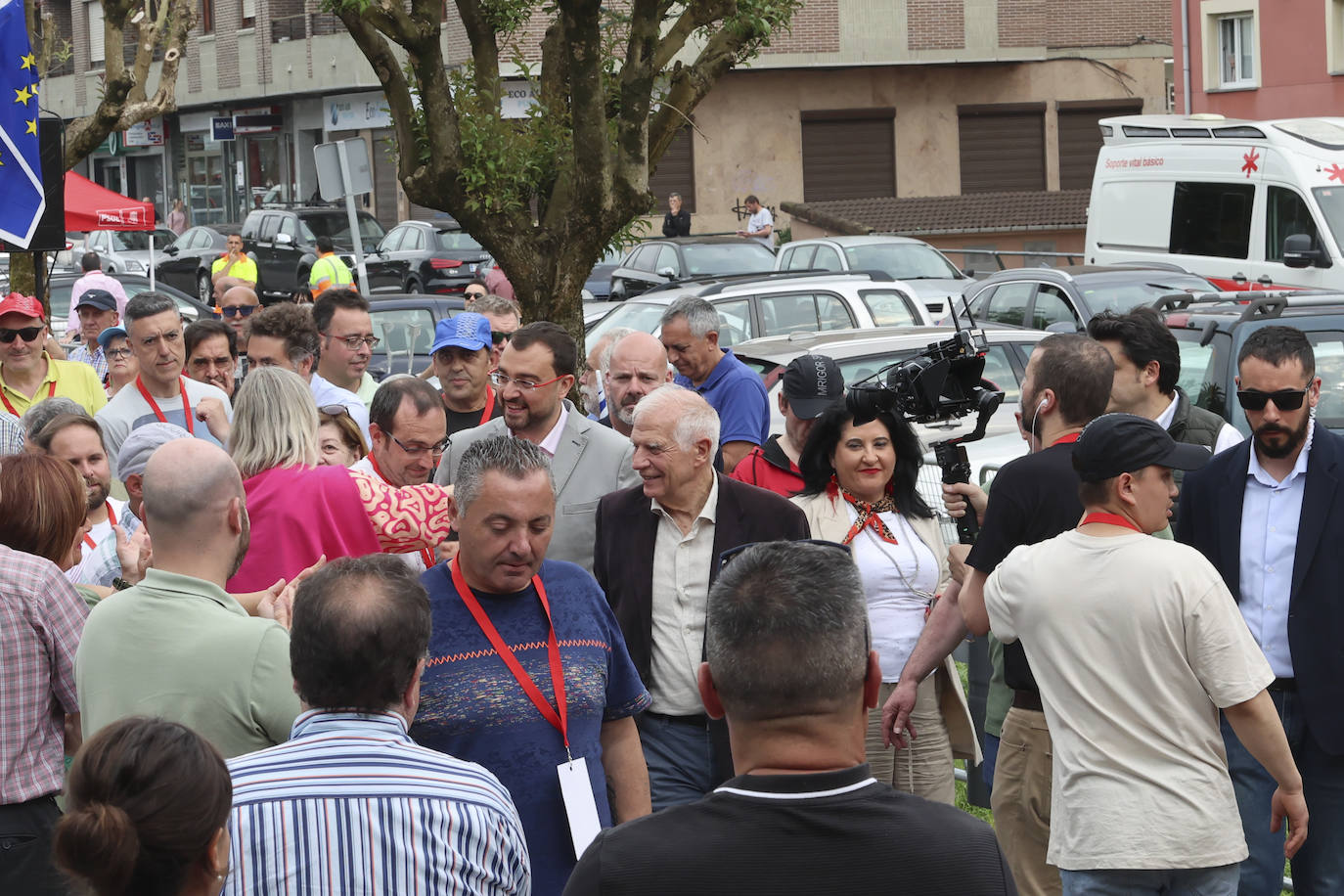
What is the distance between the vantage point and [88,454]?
19.0ft

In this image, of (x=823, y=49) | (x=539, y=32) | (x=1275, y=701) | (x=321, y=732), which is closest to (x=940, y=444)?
(x=1275, y=701)

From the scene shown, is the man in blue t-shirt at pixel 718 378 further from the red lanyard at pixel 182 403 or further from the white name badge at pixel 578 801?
the white name badge at pixel 578 801

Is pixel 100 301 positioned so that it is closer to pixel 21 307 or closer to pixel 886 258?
pixel 21 307

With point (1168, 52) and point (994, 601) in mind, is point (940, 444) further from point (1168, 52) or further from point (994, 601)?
point (1168, 52)

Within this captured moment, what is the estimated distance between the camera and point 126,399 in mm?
7477

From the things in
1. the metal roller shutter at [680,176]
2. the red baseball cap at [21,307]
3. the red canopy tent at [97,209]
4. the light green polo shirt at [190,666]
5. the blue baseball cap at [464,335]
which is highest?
the metal roller shutter at [680,176]

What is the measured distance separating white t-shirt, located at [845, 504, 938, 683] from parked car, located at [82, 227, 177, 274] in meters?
29.2

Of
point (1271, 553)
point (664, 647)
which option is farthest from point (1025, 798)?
point (664, 647)

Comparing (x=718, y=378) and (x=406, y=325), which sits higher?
(x=406, y=325)

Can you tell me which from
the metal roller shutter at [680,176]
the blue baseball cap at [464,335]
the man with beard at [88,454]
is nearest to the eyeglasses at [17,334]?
the blue baseball cap at [464,335]

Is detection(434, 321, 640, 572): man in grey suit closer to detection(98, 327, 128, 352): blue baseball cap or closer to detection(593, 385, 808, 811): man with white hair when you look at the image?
detection(593, 385, 808, 811): man with white hair

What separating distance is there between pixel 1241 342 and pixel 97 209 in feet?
48.9

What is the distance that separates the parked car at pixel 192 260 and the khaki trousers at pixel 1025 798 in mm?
29153

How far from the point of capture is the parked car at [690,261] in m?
22.9
